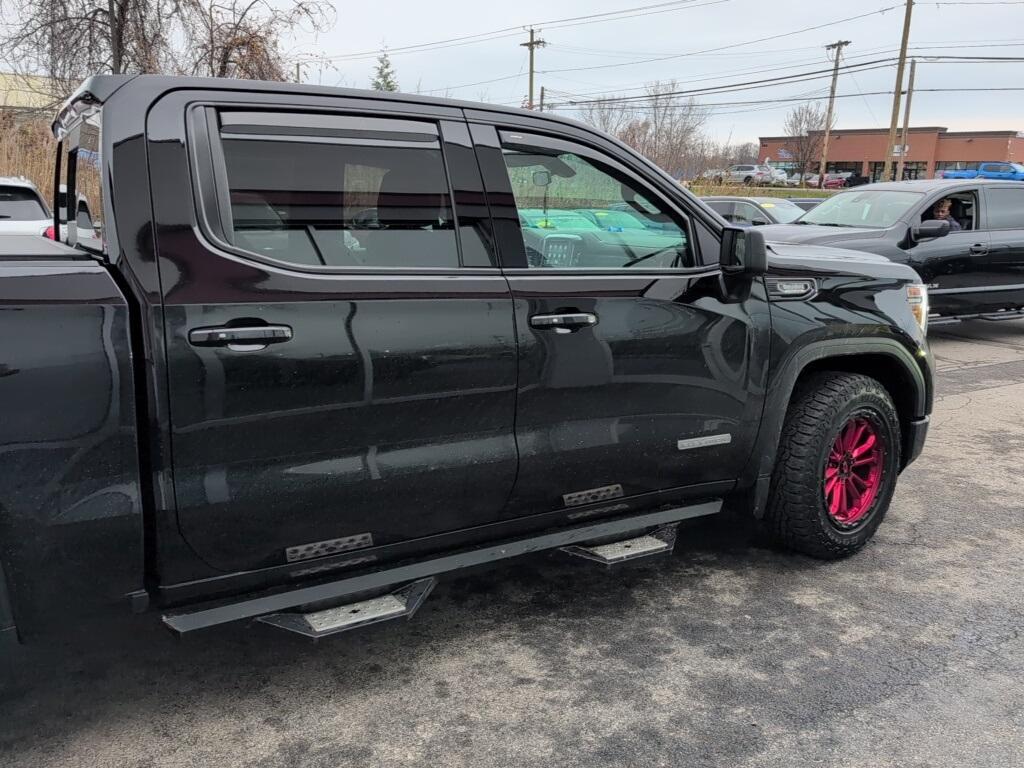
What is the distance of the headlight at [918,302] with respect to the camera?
4.02m

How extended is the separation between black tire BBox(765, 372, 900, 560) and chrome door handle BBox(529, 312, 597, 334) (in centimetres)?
126

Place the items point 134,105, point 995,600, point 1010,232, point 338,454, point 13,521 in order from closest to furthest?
point 13,521 < point 134,105 < point 338,454 < point 995,600 < point 1010,232

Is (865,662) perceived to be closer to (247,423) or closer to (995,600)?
(995,600)

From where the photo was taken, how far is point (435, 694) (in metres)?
2.84

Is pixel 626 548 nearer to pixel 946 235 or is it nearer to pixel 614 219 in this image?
pixel 614 219

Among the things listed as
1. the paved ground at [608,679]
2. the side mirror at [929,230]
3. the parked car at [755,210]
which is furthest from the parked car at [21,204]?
the parked car at [755,210]

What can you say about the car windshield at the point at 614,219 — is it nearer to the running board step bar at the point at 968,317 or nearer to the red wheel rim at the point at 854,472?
the red wheel rim at the point at 854,472

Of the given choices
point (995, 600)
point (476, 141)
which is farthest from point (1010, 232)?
point (476, 141)

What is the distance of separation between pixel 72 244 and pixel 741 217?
11.4m

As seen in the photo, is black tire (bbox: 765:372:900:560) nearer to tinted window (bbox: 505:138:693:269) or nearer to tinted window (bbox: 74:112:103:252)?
tinted window (bbox: 505:138:693:269)

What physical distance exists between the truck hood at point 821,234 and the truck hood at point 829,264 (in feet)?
14.9

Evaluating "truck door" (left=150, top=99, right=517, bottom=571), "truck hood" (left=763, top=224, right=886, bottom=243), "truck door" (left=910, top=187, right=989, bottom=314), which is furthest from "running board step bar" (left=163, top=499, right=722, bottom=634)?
"truck door" (left=910, top=187, right=989, bottom=314)

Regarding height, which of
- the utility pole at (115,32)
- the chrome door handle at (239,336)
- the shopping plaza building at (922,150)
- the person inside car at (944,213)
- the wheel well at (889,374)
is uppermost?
the shopping plaza building at (922,150)

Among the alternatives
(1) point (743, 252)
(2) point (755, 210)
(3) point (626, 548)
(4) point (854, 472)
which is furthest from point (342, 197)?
(2) point (755, 210)
